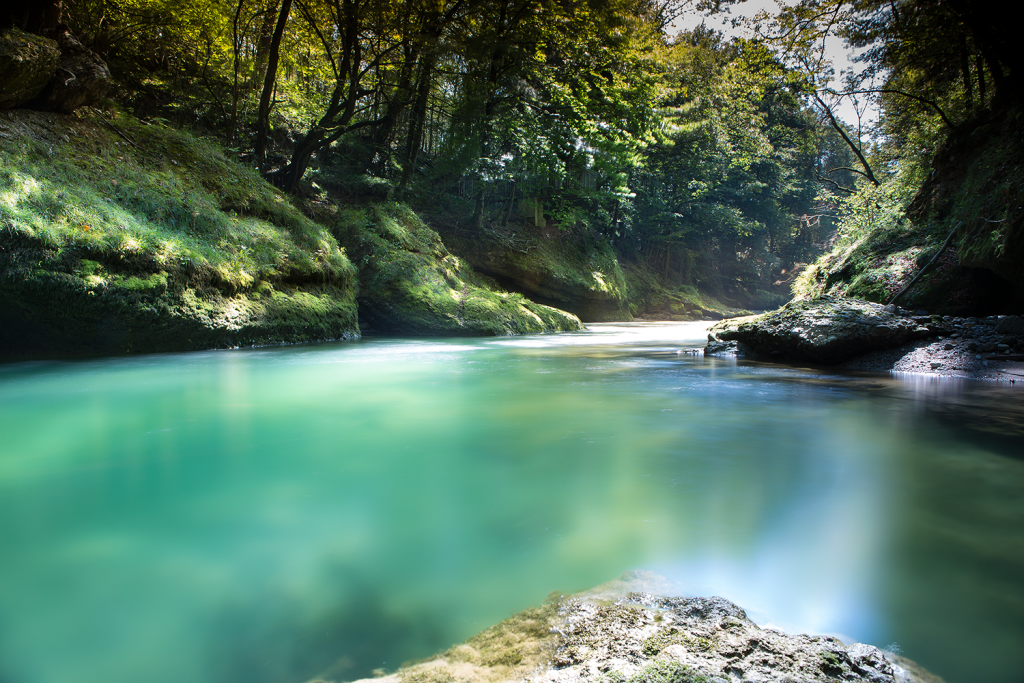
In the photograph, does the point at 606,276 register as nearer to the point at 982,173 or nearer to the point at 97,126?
the point at 982,173

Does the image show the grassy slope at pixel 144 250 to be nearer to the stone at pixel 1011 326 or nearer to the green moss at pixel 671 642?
the green moss at pixel 671 642

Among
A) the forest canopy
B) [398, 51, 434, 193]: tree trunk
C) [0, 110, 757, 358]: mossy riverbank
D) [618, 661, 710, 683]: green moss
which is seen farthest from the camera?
[398, 51, 434, 193]: tree trunk

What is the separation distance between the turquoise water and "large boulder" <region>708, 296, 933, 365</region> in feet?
7.50

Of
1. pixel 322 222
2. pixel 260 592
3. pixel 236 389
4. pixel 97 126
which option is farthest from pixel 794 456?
pixel 322 222

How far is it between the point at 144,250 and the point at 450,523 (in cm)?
720

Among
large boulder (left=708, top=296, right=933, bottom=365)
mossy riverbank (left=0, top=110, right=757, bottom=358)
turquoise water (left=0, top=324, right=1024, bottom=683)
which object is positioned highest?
mossy riverbank (left=0, top=110, right=757, bottom=358)

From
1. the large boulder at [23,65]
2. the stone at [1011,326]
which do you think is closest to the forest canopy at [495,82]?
the large boulder at [23,65]

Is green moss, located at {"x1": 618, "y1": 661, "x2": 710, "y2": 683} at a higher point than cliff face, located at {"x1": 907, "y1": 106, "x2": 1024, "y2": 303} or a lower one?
lower

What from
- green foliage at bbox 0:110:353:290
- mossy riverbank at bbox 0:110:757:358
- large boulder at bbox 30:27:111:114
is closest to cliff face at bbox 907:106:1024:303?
mossy riverbank at bbox 0:110:757:358

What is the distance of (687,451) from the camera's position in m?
3.33

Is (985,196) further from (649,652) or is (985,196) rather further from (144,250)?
(144,250)

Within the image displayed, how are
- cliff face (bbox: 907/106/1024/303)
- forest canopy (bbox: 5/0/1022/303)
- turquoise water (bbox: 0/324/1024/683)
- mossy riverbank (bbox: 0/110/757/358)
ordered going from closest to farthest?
1. turquoise water (bbox: 0/324/1024/683)
2. cliff face (bbox: 907/106/1024/303)
3. mossy riverbank (bbox: 0/110/757/358)
4. forest canopy (bbox: 5/0/1022/303)

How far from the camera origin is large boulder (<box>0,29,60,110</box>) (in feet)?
22.9

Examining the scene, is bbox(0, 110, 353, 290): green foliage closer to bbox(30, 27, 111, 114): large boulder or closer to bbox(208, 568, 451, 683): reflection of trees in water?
bbox(30, 27, 111, 114): large boulder
